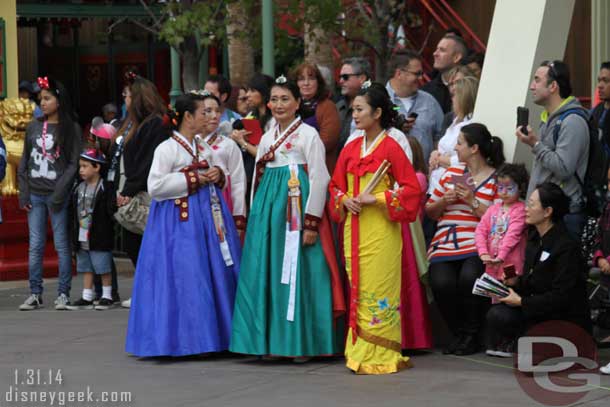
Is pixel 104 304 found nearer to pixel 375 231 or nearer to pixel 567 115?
pixel 375 231

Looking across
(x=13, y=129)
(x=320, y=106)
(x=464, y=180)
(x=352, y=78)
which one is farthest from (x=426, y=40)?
(x=464, y=180)

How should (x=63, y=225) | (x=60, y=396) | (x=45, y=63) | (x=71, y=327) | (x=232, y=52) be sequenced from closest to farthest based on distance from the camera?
1. (x=60, y=396)
2. (x=71, y=327)
3. (x=63, y=225)
4. (x=232, y=52)
5. (x=45, y=63)

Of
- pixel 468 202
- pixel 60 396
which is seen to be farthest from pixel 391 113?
pixel 60 396

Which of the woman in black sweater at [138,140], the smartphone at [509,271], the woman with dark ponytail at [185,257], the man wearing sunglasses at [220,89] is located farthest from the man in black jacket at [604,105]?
the woman in black sweater at [138,140]

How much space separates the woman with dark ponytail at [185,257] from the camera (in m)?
9.16

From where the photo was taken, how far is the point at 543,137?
8984 mm

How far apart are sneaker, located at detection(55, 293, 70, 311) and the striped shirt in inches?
159

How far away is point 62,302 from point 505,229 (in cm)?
475

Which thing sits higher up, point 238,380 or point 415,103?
point 415,103

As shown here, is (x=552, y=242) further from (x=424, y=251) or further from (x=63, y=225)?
(x=63, y=225)

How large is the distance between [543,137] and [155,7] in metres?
18.5

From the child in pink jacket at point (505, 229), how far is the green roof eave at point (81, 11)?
18.3m

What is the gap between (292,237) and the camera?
8.99 meters

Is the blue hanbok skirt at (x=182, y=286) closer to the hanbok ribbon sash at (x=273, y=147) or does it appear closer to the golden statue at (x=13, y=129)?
the hanbok ribbon sash at (x=273, y=147)
